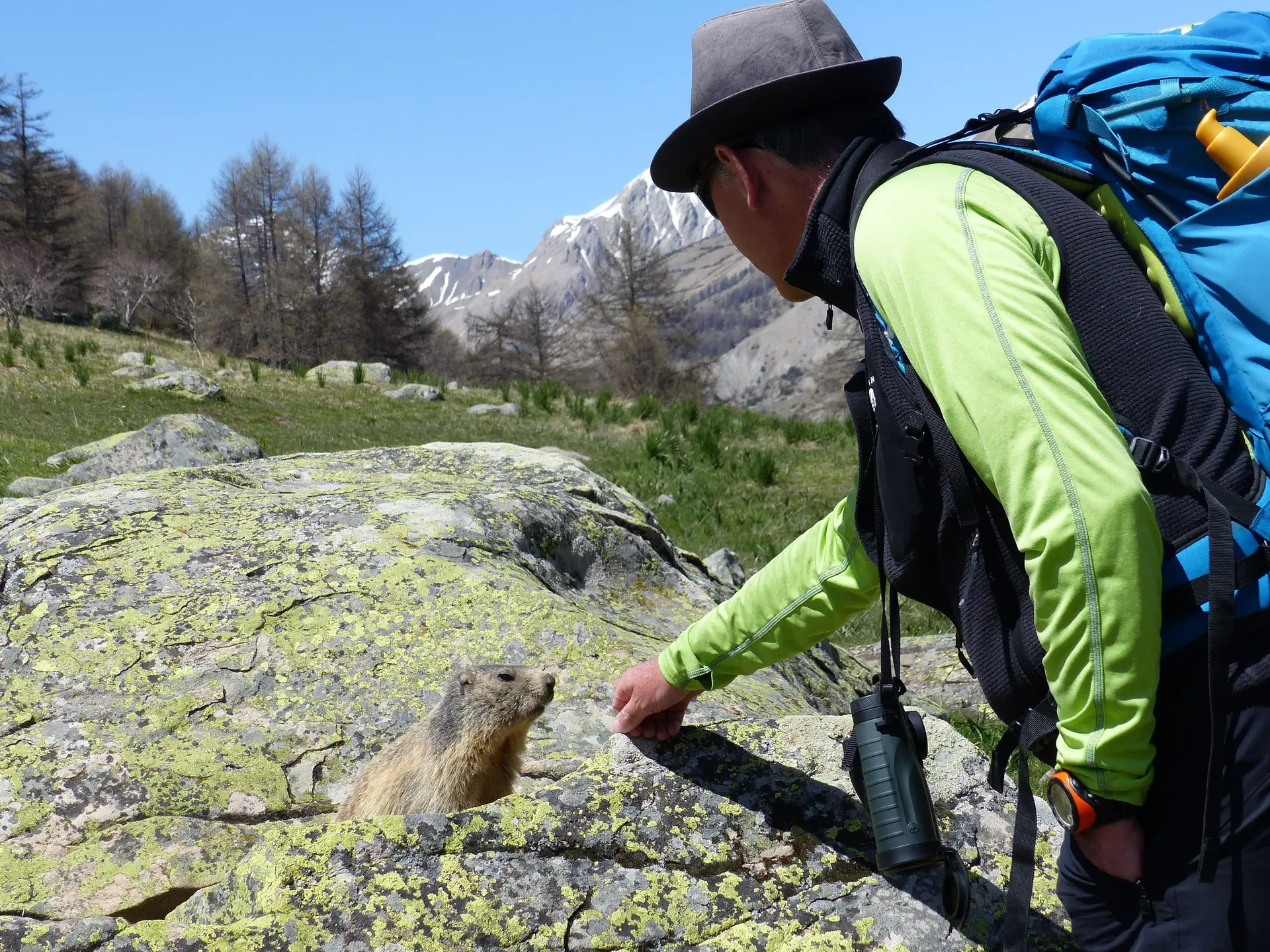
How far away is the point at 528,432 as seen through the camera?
46.6 ft

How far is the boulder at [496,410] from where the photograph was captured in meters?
15.9

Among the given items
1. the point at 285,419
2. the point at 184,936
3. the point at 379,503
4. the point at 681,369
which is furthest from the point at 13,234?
the point at 184,936

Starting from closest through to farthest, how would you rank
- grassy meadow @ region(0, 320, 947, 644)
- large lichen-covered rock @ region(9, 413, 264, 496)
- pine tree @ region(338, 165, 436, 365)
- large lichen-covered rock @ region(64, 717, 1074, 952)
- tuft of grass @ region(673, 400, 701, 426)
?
large lichen-covered rock @ region(64, 717, 1074, 952) → large lichen-covered rock @ region(9, 413, 264, 496) → grassy meadow @ region(0, 320, 947, 644) → tuft of grass @ region(673, 400, 701, 426) → pine tree @ region(338, 165, 436, 365)

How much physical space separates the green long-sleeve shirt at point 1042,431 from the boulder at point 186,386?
1590 centimetres

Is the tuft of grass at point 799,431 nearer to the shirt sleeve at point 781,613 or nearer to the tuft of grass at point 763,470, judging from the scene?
the tuft of grass at point 763,470

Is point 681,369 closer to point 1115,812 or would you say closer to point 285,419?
point 285,419

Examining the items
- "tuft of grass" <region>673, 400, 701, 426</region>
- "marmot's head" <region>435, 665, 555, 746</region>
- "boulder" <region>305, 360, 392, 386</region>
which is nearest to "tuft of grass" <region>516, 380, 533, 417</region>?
"tuft of grass" <region>673, 400, 701, 426</region>

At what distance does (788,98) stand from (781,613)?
4.33 ft

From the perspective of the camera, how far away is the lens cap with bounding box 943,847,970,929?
2107 mm

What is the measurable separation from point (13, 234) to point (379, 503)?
4608 cm

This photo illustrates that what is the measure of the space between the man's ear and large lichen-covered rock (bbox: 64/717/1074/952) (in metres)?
1.58

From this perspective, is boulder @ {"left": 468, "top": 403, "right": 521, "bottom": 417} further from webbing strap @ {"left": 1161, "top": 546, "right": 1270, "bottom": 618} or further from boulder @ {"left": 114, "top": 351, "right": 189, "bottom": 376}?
webbing strap @ {"left": 1161, "top": 546, "right": 1270, "bottom": 618}

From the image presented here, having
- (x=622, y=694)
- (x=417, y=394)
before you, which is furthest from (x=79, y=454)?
(x=622, y=694)

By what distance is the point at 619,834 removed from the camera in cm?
247
